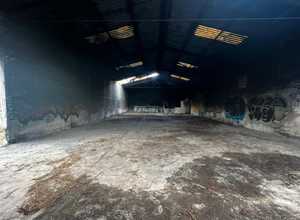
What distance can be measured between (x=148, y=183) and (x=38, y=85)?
5602 millimetres

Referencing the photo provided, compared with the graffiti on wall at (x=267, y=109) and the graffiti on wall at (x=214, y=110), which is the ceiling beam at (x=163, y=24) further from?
the graffiti on wall at (x=214, y=110)

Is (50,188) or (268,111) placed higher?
(268,111)

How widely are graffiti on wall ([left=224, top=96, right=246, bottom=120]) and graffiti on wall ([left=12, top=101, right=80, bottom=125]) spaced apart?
383 inches

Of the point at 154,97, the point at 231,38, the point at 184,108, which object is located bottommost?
the point at 184,108

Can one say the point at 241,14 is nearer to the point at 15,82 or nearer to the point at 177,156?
the point at 177,156

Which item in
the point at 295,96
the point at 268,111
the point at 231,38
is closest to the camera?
the point at 295,96

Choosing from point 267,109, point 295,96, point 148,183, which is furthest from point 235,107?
point 148,183

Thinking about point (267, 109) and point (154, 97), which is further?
point (154, 97)

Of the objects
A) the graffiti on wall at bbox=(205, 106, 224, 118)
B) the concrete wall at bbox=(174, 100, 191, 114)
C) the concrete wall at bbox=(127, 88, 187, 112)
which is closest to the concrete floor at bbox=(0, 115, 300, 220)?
the graffiti on wall at bbox=(205, 106, 224, 118)

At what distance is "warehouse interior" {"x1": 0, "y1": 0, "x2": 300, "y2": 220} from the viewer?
1863mm

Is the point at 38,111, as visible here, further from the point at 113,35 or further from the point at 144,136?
the point at 113,35

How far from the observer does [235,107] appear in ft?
27.9

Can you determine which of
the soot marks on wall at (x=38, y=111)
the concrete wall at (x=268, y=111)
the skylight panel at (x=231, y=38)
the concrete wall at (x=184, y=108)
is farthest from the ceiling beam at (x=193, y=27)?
the concrete wall at (x=184, y=108)

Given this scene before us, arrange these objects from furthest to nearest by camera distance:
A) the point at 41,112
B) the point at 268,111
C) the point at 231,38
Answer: the point at 268,111
the point at 231,38
the point at 41,112
